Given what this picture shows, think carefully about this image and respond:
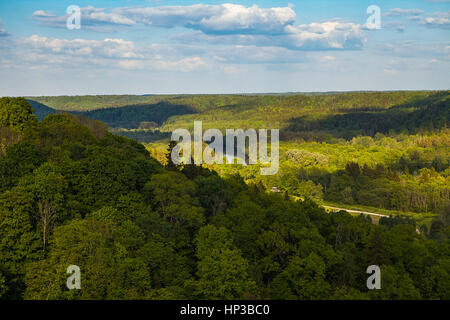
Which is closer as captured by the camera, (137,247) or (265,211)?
(137,247)

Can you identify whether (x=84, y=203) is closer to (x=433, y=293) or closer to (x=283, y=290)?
(x=283, y=290)

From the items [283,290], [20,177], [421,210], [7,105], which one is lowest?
[421,210]

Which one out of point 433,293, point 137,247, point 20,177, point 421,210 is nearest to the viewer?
point 137,247

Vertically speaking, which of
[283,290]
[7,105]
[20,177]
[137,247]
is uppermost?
[7,105]

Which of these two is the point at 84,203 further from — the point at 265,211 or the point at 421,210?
the point at 421,210
